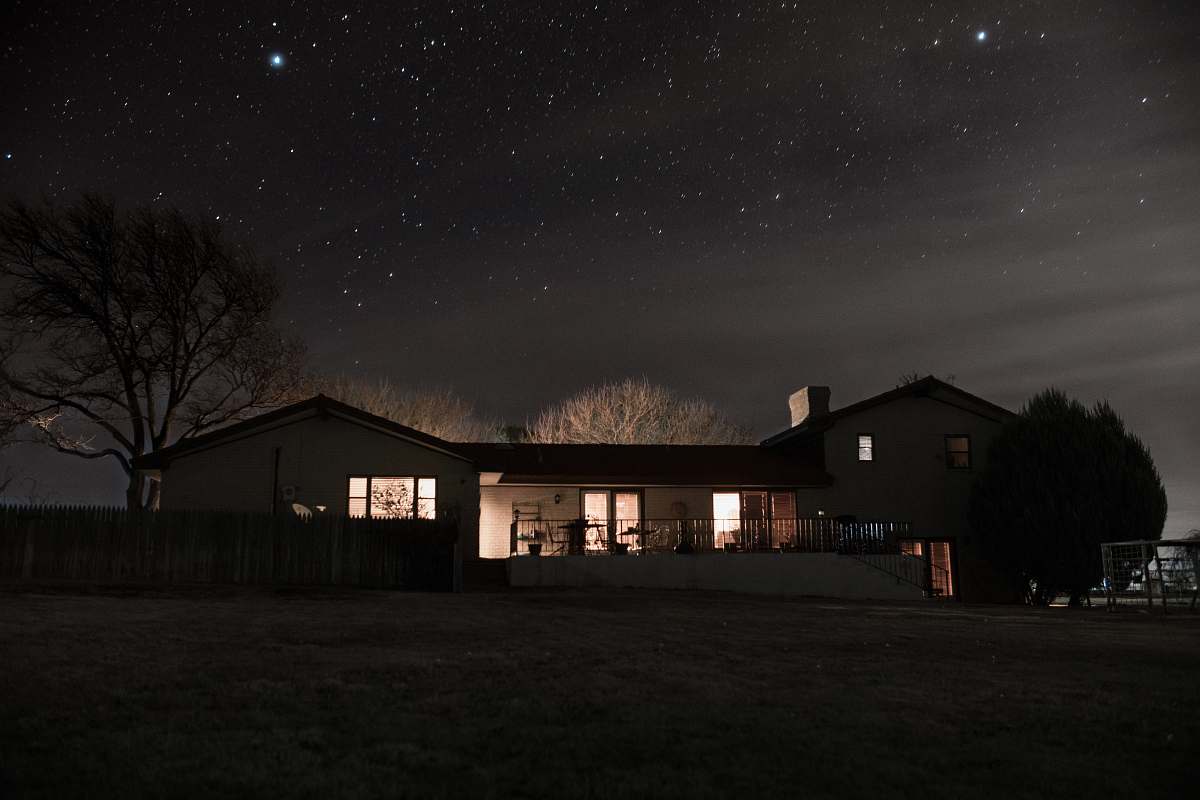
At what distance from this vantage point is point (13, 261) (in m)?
33.2

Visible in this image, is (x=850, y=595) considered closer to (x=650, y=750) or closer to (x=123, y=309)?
(x=650, y=750)

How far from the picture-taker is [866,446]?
110 feet

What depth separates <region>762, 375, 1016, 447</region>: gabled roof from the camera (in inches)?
1299

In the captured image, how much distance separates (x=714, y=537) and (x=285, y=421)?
44.0 feet

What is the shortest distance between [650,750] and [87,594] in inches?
572

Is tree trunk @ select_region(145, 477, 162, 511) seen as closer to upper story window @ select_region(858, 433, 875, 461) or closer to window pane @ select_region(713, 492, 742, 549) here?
window pane @ select_region(713, 492, 742, 549)

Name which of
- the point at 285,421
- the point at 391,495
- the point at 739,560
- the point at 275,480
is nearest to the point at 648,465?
the point at 739,560

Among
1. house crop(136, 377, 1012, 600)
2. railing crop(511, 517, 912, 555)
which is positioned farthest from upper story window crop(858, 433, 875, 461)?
railing crop(511, 517, 912, 555)

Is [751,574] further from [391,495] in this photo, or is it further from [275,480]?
[275,480]

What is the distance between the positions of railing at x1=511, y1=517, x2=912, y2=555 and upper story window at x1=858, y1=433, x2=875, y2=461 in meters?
3.99

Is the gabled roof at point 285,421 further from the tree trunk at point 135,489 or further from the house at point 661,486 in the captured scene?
the tree trunk at point 135,489

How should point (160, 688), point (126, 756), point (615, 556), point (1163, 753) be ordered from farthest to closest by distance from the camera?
point (615, 556)
point (160, 688)
point (1163, 753)
point (126, 756)

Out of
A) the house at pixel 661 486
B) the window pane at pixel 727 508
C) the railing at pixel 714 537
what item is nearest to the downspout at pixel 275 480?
the house at pixel 661 486

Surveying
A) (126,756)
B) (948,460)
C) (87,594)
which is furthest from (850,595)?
(126,756)
